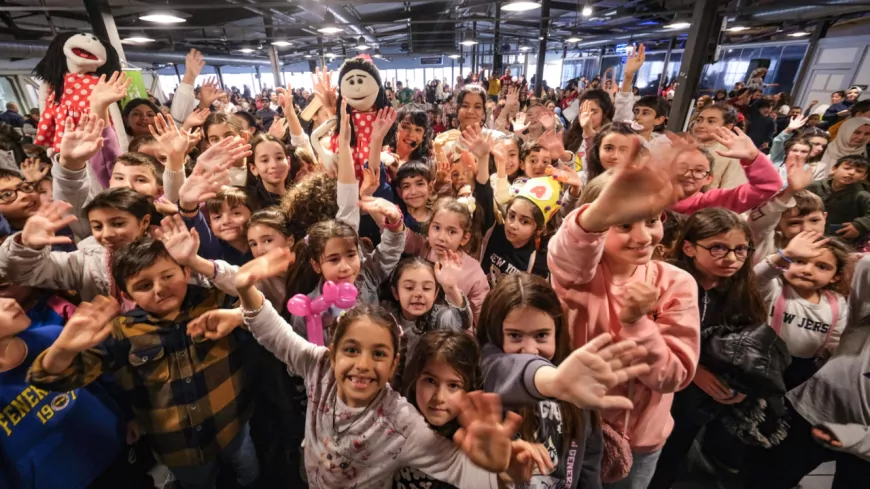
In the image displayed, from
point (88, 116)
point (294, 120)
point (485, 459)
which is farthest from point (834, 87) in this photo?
point (88, 116)

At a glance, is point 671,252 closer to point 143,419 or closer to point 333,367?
point 333,367

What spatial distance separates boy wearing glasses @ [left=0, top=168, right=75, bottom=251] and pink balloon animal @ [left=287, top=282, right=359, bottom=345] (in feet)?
4.54

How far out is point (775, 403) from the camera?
4.82 feet

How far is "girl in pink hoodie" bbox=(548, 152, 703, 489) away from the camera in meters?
0.85

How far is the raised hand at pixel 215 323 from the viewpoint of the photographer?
1.28 m

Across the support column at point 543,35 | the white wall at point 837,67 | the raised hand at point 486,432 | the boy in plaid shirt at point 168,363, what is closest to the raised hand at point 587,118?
the raised hand at point 486,432

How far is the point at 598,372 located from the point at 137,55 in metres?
12.4

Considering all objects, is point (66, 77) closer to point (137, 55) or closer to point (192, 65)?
point (192, 65)

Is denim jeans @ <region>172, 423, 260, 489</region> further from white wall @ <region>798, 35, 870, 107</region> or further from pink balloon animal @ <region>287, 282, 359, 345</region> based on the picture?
white wall @ <region>798, 35, 870, 107</region>

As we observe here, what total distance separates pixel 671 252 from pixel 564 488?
1.06 m

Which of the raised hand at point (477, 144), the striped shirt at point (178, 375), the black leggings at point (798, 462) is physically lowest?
the black leggings at point (798, 462)

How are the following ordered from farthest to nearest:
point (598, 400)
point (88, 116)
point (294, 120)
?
point (294, 120)
point (88, 116)
point (598, 400)

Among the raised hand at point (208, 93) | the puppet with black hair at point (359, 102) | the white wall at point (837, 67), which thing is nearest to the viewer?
the puppet with black hair at point (359, 102)

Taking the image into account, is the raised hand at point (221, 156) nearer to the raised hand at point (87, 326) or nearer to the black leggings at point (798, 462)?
the raised hand at point (87, 326)
